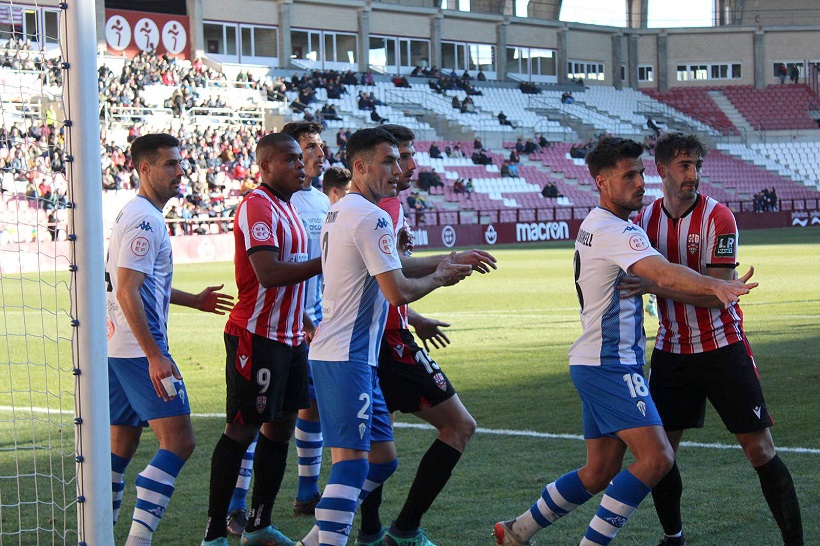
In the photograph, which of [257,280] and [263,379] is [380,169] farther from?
[263,379]

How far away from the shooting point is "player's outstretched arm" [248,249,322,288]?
17.7ft

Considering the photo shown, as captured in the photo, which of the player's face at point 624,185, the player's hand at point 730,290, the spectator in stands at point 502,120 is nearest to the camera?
the player's hand at point 730,290

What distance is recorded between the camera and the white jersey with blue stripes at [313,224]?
21.3 feet

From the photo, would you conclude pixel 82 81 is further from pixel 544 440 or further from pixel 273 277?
pixel 544 440

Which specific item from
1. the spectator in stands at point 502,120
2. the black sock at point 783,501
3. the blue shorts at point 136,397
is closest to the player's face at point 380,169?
the blue shorts at point 136,397

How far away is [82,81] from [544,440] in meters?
4.61

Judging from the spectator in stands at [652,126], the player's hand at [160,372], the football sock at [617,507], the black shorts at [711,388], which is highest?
the spectator in stands at [652,126]

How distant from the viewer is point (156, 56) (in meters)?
43.2

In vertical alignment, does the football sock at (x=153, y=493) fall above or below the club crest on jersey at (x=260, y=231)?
below

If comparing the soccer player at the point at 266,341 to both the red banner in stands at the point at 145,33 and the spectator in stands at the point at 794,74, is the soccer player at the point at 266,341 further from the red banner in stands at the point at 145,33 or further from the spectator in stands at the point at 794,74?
the spectator in stands at the point at 794,74

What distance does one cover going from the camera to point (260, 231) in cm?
550

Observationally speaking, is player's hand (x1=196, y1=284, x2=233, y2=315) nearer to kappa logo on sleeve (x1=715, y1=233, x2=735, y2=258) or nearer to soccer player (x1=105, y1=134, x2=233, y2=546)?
soccer player (x1=105, y1=134, x2=233, y2=546)

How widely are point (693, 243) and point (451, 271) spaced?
1.30m

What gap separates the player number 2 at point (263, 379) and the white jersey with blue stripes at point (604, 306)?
1.59 metres
